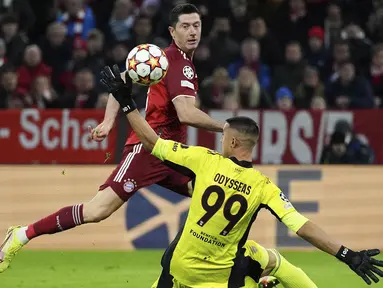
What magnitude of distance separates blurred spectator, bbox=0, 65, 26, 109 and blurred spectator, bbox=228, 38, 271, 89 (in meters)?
3.37

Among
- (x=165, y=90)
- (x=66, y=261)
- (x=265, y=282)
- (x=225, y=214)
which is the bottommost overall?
(x=66, y=261)

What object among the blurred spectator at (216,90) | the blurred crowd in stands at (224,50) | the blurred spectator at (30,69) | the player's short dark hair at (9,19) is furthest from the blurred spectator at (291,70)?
the player's short dark hair at (9,19)

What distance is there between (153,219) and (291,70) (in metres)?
5.37

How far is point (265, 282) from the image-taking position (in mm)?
8062

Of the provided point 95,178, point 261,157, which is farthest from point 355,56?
point 95,178

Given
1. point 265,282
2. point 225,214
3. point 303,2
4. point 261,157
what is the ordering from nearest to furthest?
1. point 225,214
2. point 265,282
3. point 261,157
4. point 303,2

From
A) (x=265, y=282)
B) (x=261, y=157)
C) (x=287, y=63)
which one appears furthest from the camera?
(x=287, y=63)

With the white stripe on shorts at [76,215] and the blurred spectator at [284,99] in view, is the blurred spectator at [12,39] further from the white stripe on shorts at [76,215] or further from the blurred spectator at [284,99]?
the white stripe on shorts at [76,215]

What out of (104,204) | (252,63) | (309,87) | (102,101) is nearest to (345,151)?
(309,87)

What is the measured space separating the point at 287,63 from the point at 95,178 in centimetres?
550

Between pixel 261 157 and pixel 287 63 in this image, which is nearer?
pixel 261 157

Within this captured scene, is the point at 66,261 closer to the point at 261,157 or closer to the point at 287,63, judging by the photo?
the point at 261,157

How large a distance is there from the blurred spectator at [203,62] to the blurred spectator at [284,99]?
115 centimetres

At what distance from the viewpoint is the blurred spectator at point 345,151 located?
14.4m
